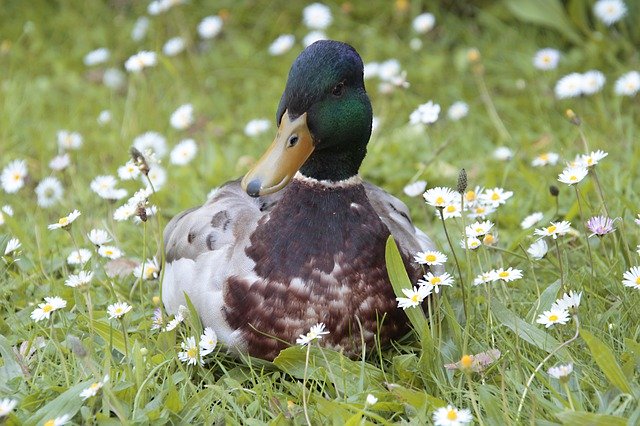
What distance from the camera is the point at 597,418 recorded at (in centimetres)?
198

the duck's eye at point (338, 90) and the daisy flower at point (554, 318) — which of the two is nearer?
the daisy flower at point (554, 318)

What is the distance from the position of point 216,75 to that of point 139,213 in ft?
8.86

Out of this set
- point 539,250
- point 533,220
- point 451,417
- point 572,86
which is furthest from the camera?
point 572,86

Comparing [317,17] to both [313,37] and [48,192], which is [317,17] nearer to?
[313,37]

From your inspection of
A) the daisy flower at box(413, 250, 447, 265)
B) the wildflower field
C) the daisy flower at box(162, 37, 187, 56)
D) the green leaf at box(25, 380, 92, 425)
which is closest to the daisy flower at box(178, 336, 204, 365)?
the wildflower field

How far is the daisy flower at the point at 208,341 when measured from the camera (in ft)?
8.02

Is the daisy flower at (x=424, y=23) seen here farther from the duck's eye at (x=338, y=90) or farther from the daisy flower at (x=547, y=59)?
the duck's eye at (x=338, y=90)

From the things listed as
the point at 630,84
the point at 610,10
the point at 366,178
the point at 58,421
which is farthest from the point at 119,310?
the point at 610,10

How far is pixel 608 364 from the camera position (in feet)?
6.97

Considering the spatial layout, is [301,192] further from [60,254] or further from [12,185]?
[12,185]

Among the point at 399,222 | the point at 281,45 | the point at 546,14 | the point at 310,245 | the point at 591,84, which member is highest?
the point at 310,245

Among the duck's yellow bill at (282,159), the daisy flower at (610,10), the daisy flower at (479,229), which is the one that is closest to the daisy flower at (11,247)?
the duck's yellow bill at (282,159)

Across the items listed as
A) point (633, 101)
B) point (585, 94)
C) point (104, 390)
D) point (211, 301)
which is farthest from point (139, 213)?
point (633, 101)

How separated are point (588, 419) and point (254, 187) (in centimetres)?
95
